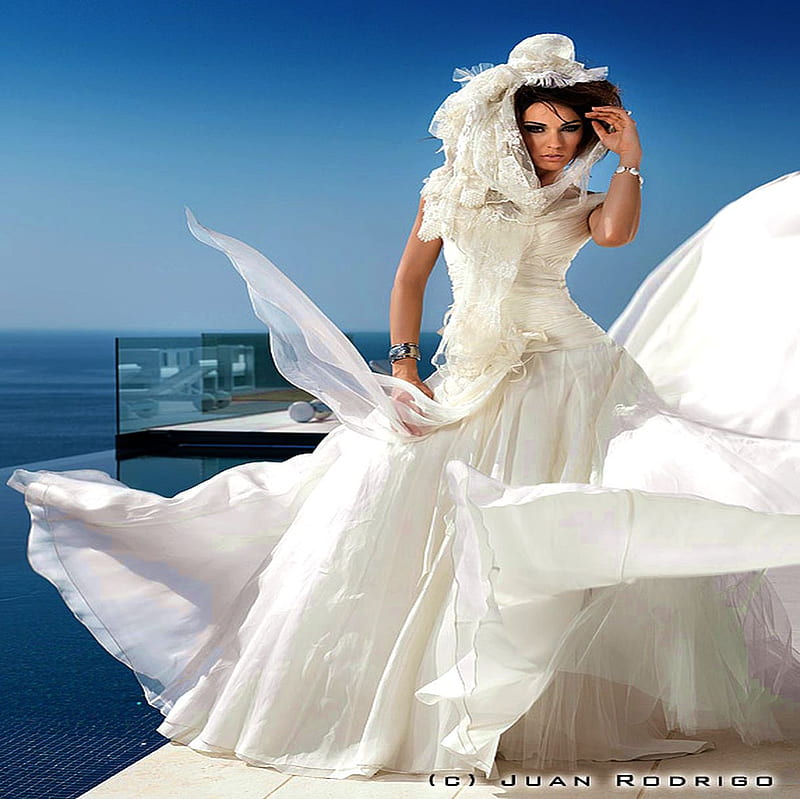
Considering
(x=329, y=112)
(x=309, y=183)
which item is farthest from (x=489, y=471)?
(x=309, y=183)

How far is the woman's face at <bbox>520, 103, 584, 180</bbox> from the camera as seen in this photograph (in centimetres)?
214

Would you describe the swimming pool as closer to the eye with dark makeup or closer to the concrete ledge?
the concrete ledge

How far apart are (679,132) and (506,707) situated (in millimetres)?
11796

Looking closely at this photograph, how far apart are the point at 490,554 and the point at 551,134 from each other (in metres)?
0.83

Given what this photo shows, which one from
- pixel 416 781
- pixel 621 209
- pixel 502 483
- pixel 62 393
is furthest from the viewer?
pixel 62 393

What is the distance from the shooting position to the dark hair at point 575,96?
212cm

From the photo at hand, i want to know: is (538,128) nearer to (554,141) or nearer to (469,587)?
(554,141)

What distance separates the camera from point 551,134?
215cm

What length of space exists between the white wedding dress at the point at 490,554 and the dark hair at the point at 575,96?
0.61 feet

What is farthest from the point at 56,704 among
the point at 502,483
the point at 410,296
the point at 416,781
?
the point at 502,483

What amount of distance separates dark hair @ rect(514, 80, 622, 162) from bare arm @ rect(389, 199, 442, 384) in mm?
262

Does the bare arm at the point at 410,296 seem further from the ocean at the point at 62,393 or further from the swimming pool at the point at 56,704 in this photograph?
the swimming pool at the point at 56,704

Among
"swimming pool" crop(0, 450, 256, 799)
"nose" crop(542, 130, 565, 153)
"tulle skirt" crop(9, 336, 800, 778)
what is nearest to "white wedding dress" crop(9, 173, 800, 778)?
"tulle skirt" crop(9, 336, 800, 778)

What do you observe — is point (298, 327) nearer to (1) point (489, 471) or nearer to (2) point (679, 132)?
(1) point (489, 471)
